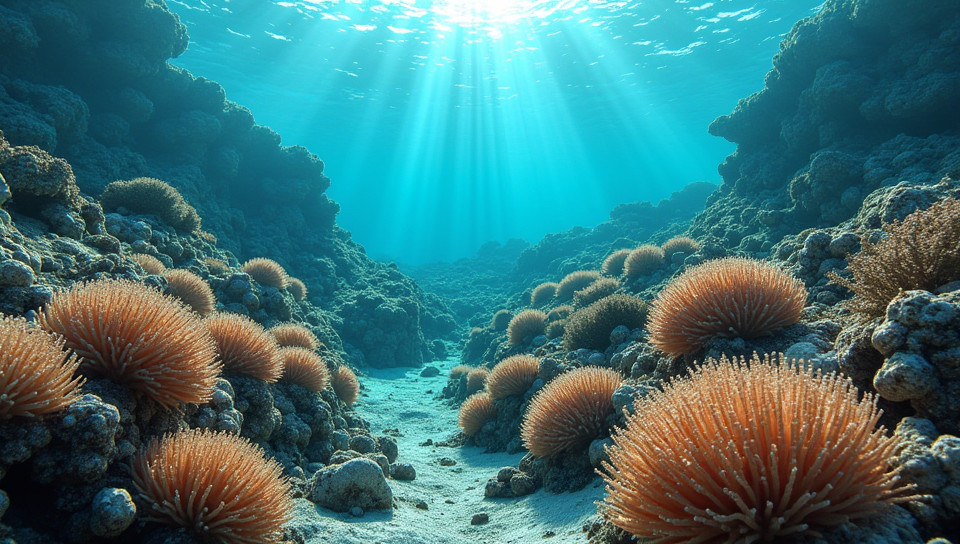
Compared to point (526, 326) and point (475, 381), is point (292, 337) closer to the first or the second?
point (475, 381)

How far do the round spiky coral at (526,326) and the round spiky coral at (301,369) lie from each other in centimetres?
837

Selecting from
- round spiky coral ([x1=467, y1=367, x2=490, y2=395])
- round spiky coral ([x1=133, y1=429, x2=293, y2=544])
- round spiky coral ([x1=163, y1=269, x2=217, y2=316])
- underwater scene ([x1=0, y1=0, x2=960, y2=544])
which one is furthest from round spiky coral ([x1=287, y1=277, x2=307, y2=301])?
round spiky coral ([x1=133, y1=429, x2=293, y2=544])

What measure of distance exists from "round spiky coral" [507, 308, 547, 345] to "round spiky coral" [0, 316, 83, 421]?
12822 millimetres

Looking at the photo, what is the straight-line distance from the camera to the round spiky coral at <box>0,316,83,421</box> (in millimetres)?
2416

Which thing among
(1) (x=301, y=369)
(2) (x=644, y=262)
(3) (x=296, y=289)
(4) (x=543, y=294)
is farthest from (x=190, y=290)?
(4) (x=543, y=294)

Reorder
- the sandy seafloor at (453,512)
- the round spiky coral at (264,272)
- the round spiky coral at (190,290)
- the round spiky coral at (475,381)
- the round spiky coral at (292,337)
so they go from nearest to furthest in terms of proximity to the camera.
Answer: the sandy seafloor at (453,512)
the round spiky coral at (190,290)
the round spiky coral at (292,337)
the round spiky coral at (264,272)
the round spiky coral at (475,381)

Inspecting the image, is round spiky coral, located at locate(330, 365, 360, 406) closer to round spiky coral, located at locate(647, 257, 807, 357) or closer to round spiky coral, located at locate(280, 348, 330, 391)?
round spiky coral, located at locate(280, 348, 330, 391)

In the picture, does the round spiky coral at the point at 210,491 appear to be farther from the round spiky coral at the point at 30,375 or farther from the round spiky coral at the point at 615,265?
the round spiky coral at the point at 615,265

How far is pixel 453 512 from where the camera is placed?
6.15 m

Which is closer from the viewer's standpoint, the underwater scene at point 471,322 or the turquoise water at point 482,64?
the underwater scene at point 471,322

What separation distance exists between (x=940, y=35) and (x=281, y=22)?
3537 centimetres

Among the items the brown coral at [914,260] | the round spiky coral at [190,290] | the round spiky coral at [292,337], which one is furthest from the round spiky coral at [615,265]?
the brown coral at [914,260]

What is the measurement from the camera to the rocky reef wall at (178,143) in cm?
1467

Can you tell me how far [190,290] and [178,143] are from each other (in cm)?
1572
